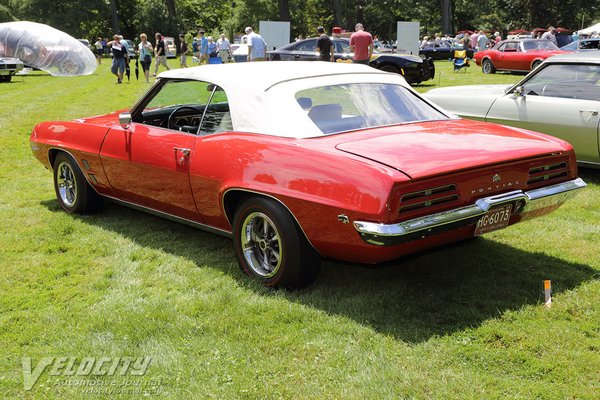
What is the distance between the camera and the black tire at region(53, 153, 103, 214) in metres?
6.18

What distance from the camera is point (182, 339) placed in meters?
3.75

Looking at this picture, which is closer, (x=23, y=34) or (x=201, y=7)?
(x=23, y=34)

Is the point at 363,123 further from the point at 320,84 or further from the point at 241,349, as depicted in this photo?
the point at 241,349

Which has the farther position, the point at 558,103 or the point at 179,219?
the point at 558,103

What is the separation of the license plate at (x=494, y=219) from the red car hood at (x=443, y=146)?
297mm

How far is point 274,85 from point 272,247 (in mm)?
1144

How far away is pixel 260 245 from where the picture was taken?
4.45 meters

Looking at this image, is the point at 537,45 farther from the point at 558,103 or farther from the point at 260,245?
the point at 260,245

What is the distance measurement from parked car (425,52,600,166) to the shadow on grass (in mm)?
2612

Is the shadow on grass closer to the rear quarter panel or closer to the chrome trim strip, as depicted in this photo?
the chrome trim strip

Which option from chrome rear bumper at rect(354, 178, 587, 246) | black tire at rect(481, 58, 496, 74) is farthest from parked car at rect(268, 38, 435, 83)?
chrome rear bumper at rect(354, 178, 587, 246)

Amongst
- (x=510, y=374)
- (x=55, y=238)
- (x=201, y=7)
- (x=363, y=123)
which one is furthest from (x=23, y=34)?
(x=201, y=7)

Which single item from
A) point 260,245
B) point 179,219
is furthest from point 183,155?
point 260,245

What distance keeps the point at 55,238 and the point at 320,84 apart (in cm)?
266
